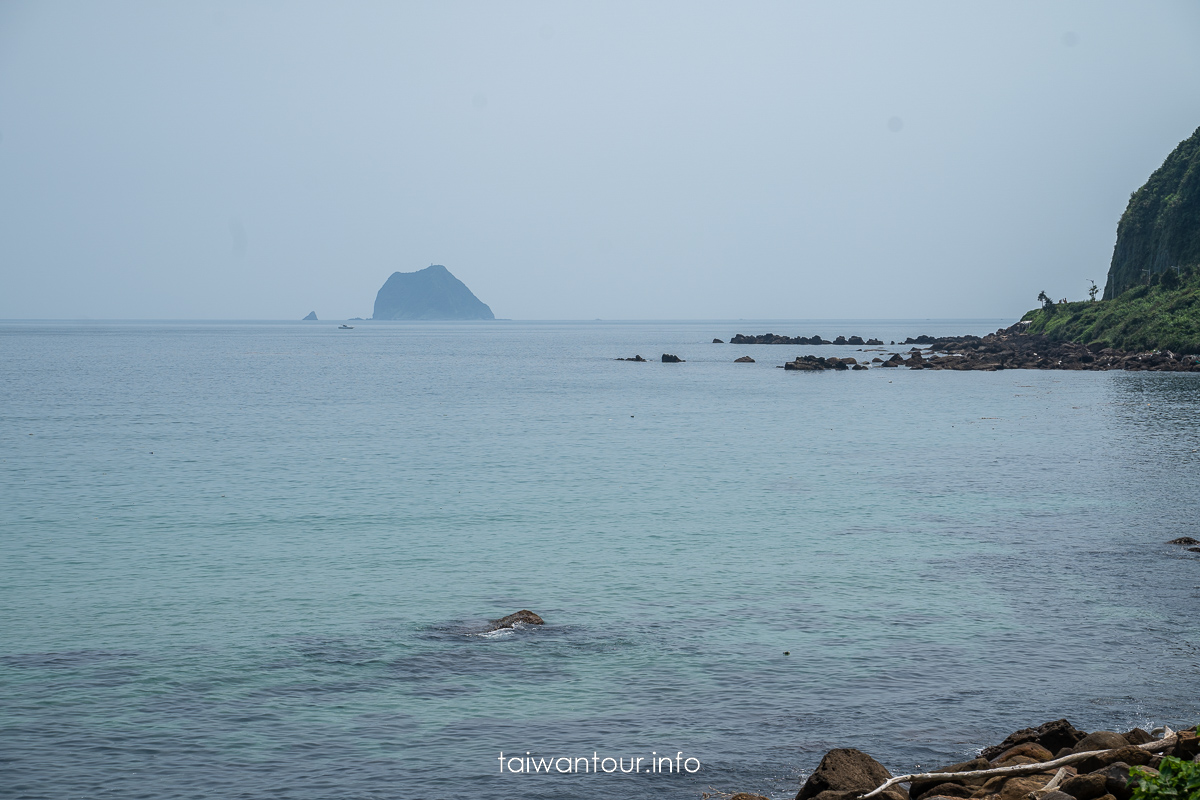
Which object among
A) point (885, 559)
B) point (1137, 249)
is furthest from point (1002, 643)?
point (1137, 249)

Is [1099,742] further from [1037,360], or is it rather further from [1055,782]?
[1037,360]

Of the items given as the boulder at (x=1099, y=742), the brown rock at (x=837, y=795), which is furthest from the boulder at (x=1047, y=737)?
the brown rock at (x=837, y=795)

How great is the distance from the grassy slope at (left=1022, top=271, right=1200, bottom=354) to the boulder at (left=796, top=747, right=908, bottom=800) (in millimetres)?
106485

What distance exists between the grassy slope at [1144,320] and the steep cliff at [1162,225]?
9.24 metres

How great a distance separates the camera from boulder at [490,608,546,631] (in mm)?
18875

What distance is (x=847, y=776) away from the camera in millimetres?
11070

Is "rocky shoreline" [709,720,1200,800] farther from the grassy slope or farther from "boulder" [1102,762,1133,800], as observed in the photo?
the grassy slope

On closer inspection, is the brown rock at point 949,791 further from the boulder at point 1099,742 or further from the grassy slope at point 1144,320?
the grassy slope at point 1144,320

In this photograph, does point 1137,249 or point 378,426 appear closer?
point 378,426

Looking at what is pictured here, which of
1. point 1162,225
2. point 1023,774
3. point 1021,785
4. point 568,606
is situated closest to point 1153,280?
point 1162,225

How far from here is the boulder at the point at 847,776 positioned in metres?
10.9

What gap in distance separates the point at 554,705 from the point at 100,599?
485 inches

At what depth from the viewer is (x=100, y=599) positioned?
21094 millimetres

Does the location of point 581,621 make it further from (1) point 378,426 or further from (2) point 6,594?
(1) point 378,426
